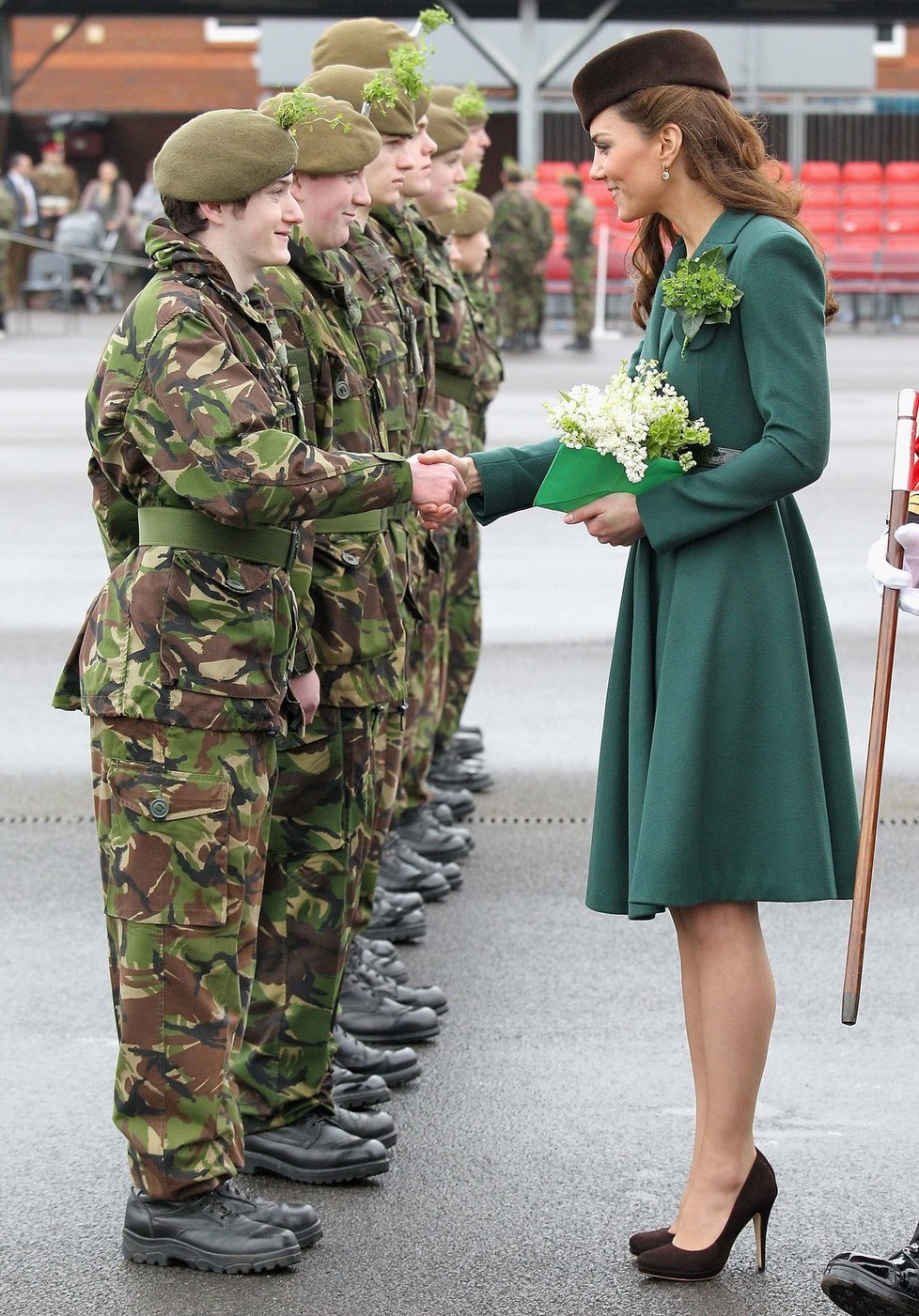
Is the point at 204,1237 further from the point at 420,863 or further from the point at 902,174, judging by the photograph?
the point at 902,174

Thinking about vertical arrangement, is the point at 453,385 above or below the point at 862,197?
above

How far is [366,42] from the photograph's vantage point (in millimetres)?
5371

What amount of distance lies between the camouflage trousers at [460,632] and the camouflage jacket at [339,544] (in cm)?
254

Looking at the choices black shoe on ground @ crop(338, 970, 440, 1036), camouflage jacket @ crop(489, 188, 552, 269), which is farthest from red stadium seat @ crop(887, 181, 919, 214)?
black shoe on ground @ crop(338, 970, 440, 1036)

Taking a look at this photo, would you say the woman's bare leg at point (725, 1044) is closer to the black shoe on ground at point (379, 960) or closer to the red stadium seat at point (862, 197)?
the black shoe on ground at point (379, 960)

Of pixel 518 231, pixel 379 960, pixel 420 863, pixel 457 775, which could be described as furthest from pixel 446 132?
pixel 518 231

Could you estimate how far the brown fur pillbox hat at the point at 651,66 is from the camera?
11.3 feet

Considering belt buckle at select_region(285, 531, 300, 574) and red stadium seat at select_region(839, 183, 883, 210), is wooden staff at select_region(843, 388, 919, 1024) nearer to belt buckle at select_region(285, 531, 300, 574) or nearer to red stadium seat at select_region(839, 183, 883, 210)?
belt buckle at select_region(285, 531, 300, 574)

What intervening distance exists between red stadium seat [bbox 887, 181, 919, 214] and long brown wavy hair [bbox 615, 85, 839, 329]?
2451 centimetres

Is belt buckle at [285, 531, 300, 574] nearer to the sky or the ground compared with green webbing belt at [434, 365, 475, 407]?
nearer to the sky

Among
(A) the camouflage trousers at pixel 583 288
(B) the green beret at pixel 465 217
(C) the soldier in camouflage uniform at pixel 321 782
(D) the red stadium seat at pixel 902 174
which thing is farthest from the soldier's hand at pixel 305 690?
(D) the red stadium seat at pixel 902 174

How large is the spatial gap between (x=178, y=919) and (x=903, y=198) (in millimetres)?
25259

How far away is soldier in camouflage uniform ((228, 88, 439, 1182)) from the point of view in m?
4.03

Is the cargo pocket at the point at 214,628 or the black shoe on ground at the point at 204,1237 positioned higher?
the cargo pocket at the point at 214,628
